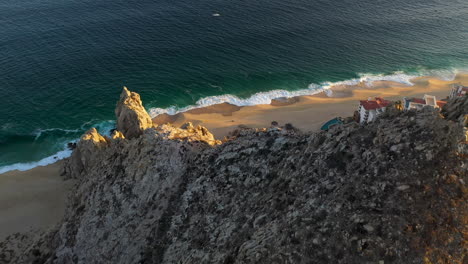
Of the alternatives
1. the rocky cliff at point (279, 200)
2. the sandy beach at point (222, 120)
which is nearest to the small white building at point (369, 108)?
the sandy beach at point (222, 120)

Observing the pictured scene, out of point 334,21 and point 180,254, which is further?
point 334,21

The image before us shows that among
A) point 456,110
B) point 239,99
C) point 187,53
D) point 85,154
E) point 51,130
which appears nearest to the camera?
point 456,110

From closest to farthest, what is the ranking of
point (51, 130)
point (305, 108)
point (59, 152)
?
point (59, 152) → point (51, 130) → point (305, 108)

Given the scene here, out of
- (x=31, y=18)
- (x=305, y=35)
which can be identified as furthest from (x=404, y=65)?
(x=31, y=18)

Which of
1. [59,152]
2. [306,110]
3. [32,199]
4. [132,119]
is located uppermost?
[132,119]

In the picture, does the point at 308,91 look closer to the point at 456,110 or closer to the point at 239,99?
the point at 239,99

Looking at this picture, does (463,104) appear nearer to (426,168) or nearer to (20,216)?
(426,168)

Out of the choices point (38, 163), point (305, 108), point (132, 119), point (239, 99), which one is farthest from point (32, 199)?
point (305, 108)

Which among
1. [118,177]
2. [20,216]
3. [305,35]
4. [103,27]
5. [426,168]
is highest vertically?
[103,27]
